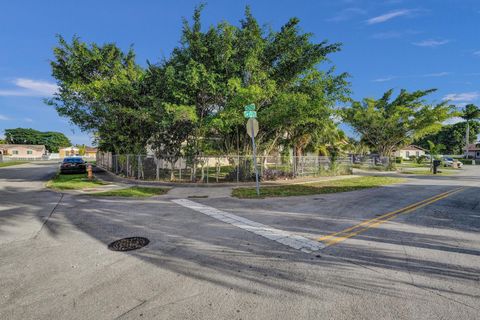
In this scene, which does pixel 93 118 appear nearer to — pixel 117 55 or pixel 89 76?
pixel 89 76

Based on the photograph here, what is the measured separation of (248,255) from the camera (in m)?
4.24

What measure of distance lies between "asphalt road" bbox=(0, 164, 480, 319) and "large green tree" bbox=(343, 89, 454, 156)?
24.4 metres

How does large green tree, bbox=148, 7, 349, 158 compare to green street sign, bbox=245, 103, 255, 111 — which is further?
large green tree, bbox=148, 7, 349, 158

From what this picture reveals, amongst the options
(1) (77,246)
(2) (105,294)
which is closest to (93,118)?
(1) (77,246)

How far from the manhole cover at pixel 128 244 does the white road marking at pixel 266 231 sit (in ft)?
7.36

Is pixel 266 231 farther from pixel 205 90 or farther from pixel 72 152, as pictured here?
pixel 72 152

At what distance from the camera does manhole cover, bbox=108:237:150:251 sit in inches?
181

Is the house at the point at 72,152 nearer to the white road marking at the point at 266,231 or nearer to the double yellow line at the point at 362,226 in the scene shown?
the white road marking at the point at 266,231

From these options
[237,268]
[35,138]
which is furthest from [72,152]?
[237,268]

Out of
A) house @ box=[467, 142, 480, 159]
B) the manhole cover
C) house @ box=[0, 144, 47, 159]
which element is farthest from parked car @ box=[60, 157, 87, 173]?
house @ box=[467, 142, 480, 159]

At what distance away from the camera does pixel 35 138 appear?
112 metres

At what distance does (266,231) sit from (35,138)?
14357 cm

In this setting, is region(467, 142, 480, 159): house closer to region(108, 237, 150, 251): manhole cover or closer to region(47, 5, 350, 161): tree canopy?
region(47, 5, 350, 161): tree canopy

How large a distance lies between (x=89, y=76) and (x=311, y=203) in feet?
58.6
